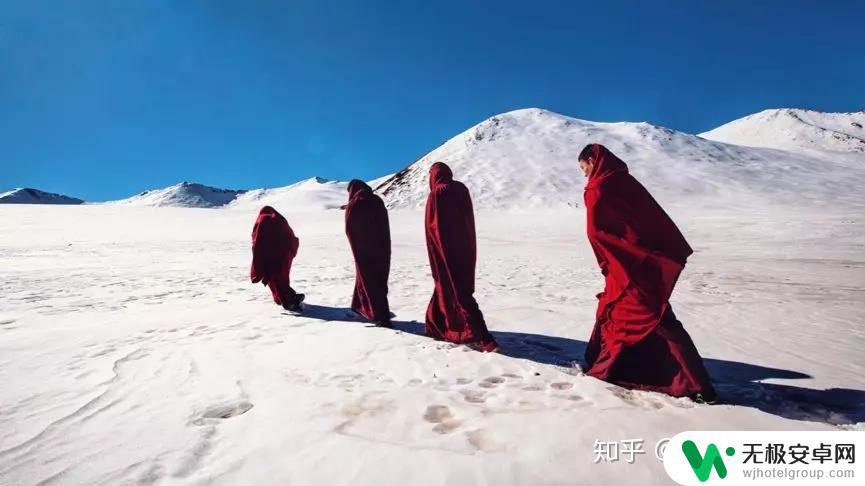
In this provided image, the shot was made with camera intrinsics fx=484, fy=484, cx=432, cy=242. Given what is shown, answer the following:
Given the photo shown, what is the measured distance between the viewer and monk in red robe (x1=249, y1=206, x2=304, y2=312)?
23.6ft

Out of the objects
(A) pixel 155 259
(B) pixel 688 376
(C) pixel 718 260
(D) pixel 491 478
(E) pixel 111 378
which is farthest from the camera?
(A) pixel 155 259

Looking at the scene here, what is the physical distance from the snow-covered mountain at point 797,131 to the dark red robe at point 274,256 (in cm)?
7128

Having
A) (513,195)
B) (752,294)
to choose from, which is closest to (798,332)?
(752,294)

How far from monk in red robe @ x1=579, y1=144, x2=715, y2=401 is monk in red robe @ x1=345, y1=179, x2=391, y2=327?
10.2 feet

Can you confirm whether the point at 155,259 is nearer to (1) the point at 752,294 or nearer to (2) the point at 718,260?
(1) the point at 752,294

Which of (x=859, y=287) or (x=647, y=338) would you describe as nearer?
(x=647, y=338)

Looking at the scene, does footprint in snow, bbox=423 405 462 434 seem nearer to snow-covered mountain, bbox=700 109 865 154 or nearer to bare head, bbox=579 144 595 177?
bare head, bbox=579 144 595 177

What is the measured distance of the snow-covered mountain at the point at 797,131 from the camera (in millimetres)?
63969

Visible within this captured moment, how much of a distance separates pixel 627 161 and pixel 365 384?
44.4 meters

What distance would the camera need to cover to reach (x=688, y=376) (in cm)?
329

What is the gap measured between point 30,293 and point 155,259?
283 inches

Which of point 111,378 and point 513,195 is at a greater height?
point 513,195

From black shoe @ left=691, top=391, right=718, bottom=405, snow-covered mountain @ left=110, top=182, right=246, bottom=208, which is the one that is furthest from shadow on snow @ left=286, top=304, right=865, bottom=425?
snow-covered mountain @ left=110, top=182, right=246, bottom=208

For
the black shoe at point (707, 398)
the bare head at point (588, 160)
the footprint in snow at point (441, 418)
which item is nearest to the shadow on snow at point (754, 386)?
the black shoe at point (707, 398)
